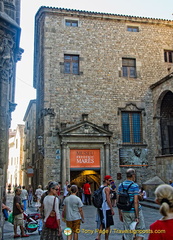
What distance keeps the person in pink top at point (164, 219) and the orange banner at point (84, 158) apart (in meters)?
14.4

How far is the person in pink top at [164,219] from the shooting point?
258 centimetres

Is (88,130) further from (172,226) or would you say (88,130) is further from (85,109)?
(172,226)

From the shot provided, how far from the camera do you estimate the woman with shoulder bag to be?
4.79 m

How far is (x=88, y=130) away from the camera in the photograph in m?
17.4

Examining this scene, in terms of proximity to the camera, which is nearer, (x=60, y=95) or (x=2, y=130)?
(x=2, y=130)

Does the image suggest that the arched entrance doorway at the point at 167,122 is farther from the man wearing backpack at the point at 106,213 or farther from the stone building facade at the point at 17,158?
the stone building facade at the point at 17,158

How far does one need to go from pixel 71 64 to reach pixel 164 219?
54.7 ft

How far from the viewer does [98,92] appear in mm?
18391

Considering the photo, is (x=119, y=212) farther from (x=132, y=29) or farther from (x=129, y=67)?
(x=132, y=29)

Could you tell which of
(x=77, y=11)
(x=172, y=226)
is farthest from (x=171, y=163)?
(x=172, y=226)

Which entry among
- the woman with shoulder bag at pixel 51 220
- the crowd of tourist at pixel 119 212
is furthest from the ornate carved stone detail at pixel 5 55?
the woman with shoulder bag at pixel 51 220

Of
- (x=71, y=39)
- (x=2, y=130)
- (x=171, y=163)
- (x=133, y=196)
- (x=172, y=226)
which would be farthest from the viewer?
(x=71, y=39)

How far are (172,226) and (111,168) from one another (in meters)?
15.0

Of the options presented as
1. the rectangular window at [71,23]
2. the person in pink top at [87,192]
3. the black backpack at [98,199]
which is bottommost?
the person in pink top at [87,192]
